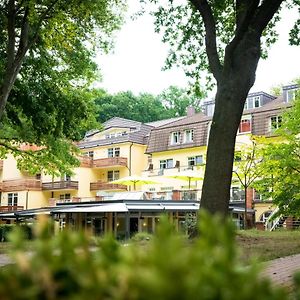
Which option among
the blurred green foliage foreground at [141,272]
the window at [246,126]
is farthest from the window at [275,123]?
the blurred green foliage foreground at [141,272]

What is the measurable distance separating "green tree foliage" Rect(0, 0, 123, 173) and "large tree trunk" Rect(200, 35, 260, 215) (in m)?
5.16

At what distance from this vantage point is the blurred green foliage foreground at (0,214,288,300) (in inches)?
41.4

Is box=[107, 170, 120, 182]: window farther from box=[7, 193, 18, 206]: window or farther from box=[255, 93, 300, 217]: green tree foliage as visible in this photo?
box=[255, 93, 300, 217]: green tree foliage

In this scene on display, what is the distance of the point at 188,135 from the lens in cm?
4762

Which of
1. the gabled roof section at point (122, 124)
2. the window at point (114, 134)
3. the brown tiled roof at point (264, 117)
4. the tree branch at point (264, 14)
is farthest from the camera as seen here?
the gabled roof section at point (122, 124)

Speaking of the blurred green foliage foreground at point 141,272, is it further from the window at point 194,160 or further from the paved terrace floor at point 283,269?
the window at point 194,160

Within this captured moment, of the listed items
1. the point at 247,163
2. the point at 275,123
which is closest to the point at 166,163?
the point at 247,163

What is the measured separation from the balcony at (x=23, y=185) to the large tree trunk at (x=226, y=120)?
43426 mm

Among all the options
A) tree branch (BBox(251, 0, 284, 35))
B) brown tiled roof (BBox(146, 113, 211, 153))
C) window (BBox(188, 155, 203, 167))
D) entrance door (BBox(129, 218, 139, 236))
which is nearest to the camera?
tree branch (BBox(251, 0, 284, 35))

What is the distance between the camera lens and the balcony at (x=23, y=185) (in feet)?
173

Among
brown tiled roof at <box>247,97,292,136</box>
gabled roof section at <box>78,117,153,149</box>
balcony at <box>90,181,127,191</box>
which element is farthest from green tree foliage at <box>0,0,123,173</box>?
gabled roof section at <box>78,117,153,149</box>

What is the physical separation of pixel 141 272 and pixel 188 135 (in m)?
46.7

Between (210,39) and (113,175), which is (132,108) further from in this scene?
(210,39)

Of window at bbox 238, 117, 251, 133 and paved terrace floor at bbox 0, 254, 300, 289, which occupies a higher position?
window at bbox 238, 117, 251, 133
